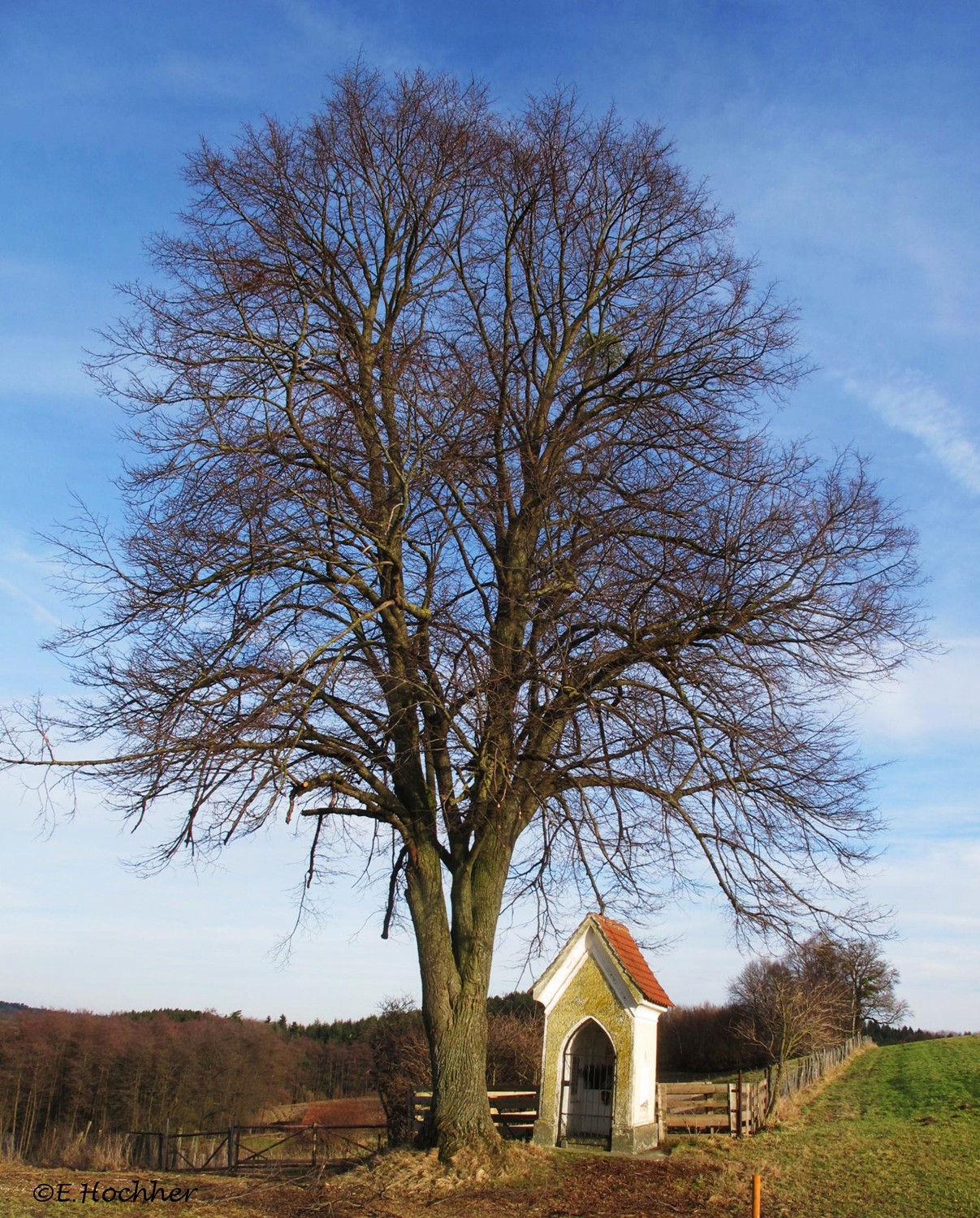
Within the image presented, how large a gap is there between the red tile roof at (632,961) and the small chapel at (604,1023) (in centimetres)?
2

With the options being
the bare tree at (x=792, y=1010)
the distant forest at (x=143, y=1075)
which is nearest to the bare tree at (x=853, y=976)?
the bare tree at (x=792, y=1010)

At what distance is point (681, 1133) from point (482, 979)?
557 cm

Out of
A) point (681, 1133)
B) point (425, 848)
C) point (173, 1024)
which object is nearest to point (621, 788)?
point (425, 848)

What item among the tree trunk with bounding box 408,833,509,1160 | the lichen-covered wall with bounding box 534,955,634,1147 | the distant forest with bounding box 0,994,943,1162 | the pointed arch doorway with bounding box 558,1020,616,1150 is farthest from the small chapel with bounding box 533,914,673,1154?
the distant forest with bounding box 0,994,943,1162

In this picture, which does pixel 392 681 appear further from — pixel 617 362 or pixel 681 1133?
pixel 681 1133

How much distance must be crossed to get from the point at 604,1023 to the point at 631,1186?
364 centimetres

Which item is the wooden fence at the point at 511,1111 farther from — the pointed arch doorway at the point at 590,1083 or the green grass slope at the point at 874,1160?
the green grass slope at the point at 874,1160

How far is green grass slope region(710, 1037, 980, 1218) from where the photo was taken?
9523 millimetres

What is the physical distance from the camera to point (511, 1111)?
1545 centimetres

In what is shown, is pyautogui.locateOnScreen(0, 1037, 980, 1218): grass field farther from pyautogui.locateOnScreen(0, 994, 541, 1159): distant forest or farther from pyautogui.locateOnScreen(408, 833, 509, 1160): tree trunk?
pyautogui.locateOnScreen(0, 994, 541, 1159): distant forest

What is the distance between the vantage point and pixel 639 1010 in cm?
1364

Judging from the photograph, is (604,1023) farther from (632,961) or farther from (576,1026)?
(632,961)

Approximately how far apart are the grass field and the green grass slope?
0.03m

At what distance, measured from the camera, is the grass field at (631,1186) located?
886 cm
